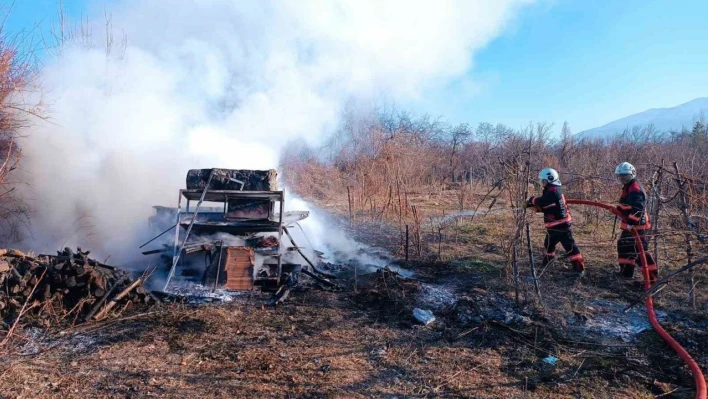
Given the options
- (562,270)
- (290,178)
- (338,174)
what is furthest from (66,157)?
(562,270)

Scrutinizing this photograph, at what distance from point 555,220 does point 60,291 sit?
7.19 metres

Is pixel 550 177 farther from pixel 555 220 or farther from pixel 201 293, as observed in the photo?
pixel 201 293

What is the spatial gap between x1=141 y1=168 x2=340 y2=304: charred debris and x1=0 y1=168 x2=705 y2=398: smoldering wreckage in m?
0.02

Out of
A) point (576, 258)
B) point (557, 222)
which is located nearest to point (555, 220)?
point (557, 222)

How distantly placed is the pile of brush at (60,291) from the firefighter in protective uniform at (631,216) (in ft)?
22.9

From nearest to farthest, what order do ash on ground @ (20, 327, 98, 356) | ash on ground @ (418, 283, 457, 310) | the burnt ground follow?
the burnt ground → ash on ground @ (20, 327, 98, 356) → ash on ground @ (418, 283, 457, 310)

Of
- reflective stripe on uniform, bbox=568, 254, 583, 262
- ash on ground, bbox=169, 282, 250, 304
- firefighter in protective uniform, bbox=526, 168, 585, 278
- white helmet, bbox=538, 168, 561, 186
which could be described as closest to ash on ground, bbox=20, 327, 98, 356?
ash on ground, bbox=169, 282, 250, 304

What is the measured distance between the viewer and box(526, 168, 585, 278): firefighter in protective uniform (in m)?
7.00

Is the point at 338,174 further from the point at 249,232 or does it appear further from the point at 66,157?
the point at 249,232

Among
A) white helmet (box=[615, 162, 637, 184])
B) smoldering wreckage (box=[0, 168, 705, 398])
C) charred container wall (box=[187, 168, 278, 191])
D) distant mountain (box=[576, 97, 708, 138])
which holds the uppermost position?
distant mountain (box=[576, 97, 708, 138])

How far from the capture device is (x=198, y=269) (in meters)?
7.24

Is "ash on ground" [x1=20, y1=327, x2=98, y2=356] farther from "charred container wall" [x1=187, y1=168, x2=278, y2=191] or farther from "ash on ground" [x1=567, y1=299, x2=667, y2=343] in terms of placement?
"ash on ground" [x1=567, y1=299, x2=667, y2=343]

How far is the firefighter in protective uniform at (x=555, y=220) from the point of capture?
23.0ft

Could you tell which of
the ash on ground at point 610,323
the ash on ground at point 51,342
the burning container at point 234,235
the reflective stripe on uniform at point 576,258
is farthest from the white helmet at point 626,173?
the ash on ground at point 51,342
